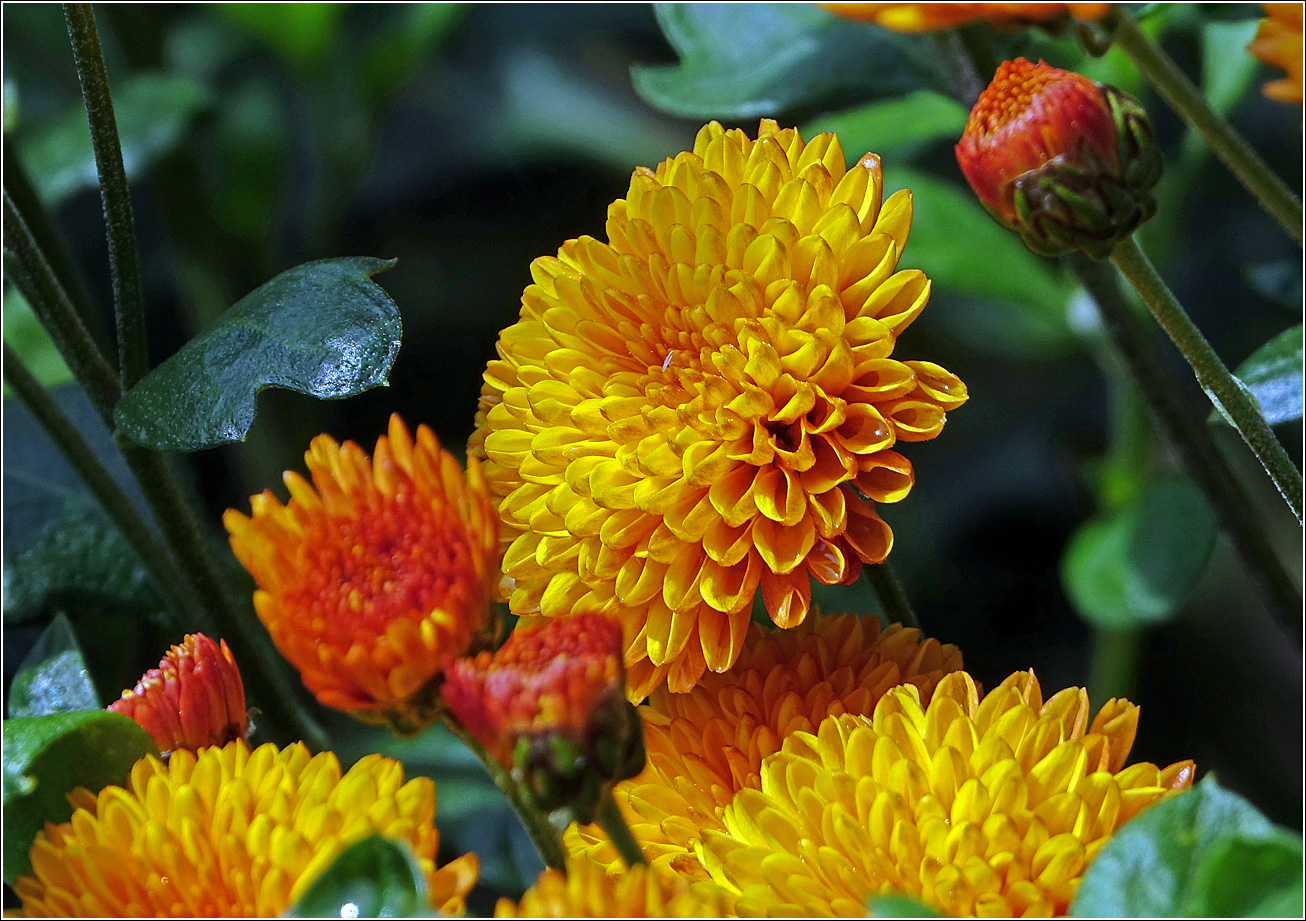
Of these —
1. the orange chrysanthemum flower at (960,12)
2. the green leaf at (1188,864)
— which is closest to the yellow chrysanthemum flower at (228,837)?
the green leaf at (1188,864)

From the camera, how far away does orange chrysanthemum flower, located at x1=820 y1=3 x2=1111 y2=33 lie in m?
0.38

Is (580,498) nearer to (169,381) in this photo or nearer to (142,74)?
(169,381)

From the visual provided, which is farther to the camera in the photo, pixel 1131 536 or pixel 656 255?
pixel 1131 536

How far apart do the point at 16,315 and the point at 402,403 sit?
24cm

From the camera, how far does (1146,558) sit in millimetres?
708

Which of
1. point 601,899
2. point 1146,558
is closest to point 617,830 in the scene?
point 601,899

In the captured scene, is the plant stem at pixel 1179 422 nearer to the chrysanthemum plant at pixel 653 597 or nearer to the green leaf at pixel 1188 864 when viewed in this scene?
the chrysanthemum plant at pixel 653 597

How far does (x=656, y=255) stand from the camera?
0.36m

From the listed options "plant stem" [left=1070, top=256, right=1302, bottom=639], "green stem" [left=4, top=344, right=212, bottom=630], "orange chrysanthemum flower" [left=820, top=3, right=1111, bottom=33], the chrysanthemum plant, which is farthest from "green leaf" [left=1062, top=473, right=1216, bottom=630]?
"green stem" [left=4, top=344, right=212, bottom=630]

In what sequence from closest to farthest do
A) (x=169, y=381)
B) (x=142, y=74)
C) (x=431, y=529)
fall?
(x=431, y=529)
(x=169, y=381)
(x=142, y=74)

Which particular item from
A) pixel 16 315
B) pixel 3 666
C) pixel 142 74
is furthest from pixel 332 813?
pixel 142 74

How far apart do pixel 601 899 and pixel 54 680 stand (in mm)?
241

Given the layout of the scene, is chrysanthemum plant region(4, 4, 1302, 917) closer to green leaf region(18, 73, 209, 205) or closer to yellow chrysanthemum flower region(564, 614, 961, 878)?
yellow chrysanthemum flower region(564, 614, 961, 878)

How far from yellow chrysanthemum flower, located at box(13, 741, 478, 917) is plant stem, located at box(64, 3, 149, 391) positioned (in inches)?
6.8
